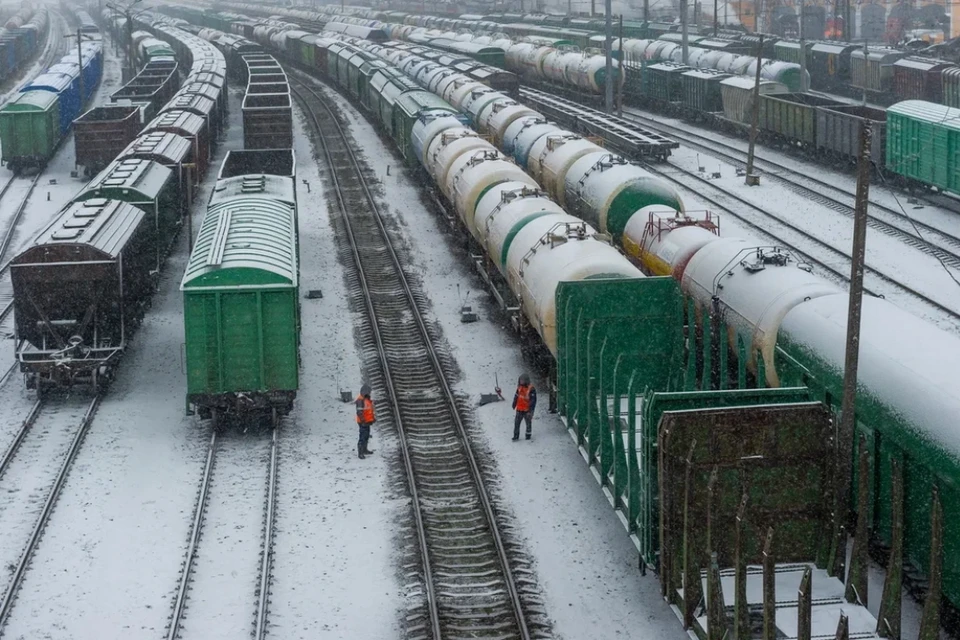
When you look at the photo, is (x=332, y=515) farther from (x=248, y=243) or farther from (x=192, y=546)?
(x=248, y=243)

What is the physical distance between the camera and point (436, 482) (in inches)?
742

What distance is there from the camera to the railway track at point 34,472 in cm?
1633

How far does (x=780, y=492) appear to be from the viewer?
44.2 ft

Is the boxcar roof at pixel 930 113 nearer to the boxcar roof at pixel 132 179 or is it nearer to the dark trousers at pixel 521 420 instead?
the dark trousers at pixel 521 420

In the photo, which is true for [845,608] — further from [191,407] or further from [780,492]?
[191,407]

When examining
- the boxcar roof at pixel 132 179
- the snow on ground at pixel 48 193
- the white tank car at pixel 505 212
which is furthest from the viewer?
the snow on ground at pixel 48 193

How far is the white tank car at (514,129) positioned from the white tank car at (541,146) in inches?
89.9

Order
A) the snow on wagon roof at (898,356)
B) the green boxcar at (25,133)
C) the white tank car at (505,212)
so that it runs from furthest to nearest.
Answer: the green boxcar at (25,133)
the white tank car at (505,212)
the snow on wagon roof at (898,356)

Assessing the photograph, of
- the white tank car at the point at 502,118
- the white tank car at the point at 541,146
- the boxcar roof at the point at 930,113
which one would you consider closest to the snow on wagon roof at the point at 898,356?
the white tank car at the point at 541,146

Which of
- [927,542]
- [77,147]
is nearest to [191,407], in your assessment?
[927,542]

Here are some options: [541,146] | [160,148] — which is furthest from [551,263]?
[160,148]

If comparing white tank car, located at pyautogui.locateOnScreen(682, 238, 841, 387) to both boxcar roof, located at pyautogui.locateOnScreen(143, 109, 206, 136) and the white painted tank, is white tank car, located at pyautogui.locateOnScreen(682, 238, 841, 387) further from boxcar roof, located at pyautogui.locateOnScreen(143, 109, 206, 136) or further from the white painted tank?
boxcar roof, located at pyautogui.locateOnScreen(143, 109, 206, 136)

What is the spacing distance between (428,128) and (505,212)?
13709 millimetres

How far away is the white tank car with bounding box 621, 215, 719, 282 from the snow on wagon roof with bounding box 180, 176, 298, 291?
7035 millimetres
